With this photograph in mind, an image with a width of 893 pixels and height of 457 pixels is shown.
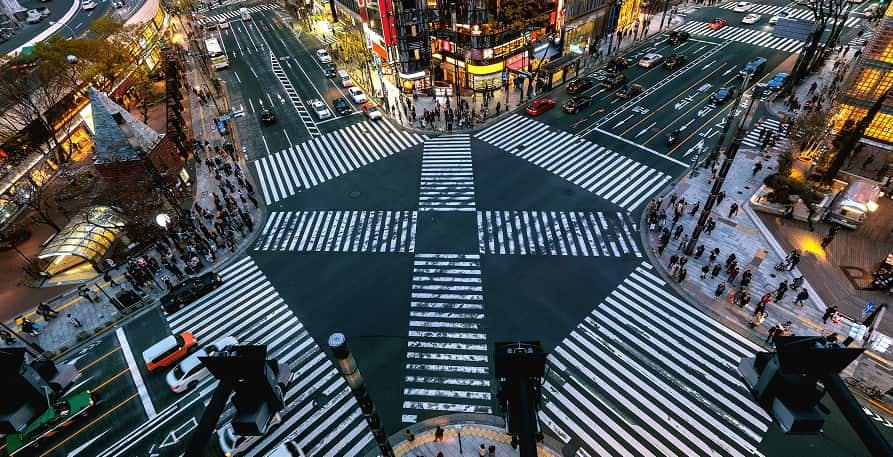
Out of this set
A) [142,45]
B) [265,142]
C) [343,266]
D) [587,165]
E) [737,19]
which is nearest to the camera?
[343,266]

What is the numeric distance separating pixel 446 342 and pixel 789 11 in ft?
297

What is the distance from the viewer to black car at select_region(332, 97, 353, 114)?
5259 centimetres

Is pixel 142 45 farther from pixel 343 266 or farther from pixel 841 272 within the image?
pixel 841 272

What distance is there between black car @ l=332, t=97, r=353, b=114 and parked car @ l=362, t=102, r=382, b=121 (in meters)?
2.34

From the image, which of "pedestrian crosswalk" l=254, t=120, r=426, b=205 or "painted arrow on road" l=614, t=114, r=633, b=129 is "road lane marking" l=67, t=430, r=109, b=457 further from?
"painted arrow on road" l=614, t=114, r=633, b=129

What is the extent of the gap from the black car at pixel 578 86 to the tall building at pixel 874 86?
25068 millimetres

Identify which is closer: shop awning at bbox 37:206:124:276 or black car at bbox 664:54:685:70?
shop awning at bbox 37:206:124:276

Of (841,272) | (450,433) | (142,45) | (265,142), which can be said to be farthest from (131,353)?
(142,45)

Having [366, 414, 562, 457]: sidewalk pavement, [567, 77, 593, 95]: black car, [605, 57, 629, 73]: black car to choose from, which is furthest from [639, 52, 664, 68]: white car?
[366, 414, 562, 457]: sidewalk pavement

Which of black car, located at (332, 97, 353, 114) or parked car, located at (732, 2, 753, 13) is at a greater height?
parked car, located at (732, 2, 753, 13)

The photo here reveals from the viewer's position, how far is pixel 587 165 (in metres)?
39.8

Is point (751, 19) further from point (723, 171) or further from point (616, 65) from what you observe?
point (723, 171)

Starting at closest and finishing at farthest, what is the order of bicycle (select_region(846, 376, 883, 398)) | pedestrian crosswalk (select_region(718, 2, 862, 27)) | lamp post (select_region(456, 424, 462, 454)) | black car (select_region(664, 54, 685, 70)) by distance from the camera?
1. lamp post (select_region(456, 424, 462, 454))
2. bicycle (select_region(846, 376, 883, 398))
3. black car (select_region(664, 54, 685, 70))
4. pedestrian crosswalk (select_region(718, 2, 862, 27))

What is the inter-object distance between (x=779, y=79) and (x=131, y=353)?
71752 millimetres
